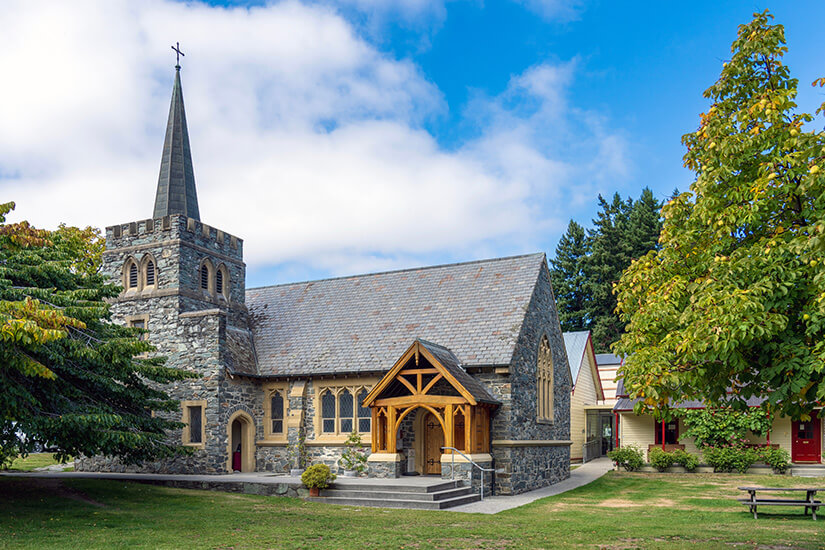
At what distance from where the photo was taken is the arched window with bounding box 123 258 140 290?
25972 mm

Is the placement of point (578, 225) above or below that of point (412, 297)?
above

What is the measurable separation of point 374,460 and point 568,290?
1637 inches

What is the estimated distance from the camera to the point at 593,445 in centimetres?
3922

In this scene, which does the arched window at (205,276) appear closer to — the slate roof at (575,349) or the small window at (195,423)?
the small window at (195,423)

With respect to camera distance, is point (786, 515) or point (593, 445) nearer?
point (786, 515)

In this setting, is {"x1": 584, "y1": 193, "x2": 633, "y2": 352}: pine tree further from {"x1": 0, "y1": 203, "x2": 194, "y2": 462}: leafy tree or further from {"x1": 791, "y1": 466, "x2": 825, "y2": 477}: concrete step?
{"x1": 0, "y1": 203, "x2": 194, "y2": 462}: leafy tree

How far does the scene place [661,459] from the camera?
94.5 ft

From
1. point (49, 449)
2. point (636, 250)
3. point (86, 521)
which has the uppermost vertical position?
point (636, 250)

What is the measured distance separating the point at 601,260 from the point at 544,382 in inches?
1356

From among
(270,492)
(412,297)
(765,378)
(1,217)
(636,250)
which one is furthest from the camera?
(636,250)

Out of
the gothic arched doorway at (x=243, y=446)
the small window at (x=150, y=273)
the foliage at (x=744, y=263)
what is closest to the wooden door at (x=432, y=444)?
the gothic arched doorway at (x=243, y=446)

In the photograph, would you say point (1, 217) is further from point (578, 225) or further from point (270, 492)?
point (578, 225)

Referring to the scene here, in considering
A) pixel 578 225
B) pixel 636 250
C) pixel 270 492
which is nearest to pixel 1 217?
pixel 270 492

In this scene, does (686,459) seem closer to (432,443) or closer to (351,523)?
(432,443)
